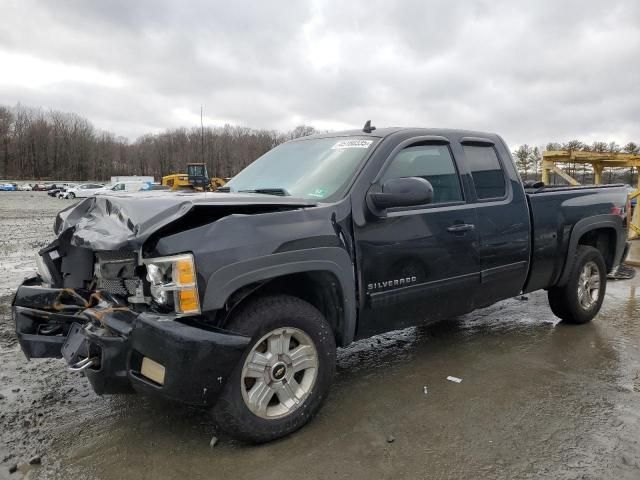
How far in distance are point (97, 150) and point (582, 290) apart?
→ 115 m

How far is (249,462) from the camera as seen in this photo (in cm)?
273

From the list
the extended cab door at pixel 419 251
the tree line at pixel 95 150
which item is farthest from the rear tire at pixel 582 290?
the tree line at pixel 95 150

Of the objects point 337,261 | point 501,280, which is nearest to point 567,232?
point 501,280

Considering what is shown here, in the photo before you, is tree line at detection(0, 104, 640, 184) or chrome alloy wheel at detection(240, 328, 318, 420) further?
tree line at detection(0, 104, 640, 184)

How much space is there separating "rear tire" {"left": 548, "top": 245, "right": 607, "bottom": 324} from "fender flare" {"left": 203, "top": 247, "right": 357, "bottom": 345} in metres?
2.94

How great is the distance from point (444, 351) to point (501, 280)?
849mm

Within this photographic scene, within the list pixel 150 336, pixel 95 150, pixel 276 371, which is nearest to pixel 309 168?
pixel 276 371

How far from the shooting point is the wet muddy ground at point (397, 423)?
8.82 feet

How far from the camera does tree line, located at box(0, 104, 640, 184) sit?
324ft

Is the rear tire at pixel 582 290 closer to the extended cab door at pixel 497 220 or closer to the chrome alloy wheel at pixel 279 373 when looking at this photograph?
the extended cab door at pixel 497 220

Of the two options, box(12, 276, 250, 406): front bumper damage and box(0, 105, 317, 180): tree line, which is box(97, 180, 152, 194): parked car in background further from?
box(0, 105, 317, 180): tree line

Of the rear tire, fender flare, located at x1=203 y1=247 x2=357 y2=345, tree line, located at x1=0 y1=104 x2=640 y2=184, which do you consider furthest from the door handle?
tree line, located at x1=0 y1=104 x2=640 y2=184

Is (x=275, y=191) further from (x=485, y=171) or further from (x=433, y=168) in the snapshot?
(x=485, y=171)

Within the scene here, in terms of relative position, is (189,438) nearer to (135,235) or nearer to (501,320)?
(135,235)
